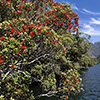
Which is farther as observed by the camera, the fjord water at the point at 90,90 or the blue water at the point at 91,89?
the blue water at the point at 91,89

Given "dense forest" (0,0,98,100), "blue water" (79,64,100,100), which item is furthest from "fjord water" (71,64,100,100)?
"dense forest" (0,0,98,100)

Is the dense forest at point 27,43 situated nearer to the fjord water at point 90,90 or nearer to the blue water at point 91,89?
the fjord water at point 90,90

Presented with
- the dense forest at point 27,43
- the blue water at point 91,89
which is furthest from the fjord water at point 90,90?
the dense forest at point 27,43

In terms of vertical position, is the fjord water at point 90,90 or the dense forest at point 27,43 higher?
the dense forest at point 27,43

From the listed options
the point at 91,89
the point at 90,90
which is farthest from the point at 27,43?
the point at 91,89

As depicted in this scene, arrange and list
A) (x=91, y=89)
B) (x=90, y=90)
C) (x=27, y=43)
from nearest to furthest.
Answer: (x=27, y=43) → (x=90, y=90) → (x=91, y=89)

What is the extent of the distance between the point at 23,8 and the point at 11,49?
3.85 meters

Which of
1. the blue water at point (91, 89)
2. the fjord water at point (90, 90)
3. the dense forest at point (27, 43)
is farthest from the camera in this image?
the blue water at point (91, 89)

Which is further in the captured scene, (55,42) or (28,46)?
Answer: (55,42)

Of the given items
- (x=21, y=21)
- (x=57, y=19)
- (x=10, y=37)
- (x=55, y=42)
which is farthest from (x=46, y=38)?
(x=57, y=19)

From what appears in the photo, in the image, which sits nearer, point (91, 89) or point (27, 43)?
point (27, 43)

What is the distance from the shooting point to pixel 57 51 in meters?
7.78

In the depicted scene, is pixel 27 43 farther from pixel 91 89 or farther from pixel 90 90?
pixel 91 89

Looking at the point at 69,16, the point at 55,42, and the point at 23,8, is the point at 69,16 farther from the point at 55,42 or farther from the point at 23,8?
the point at 23,8
